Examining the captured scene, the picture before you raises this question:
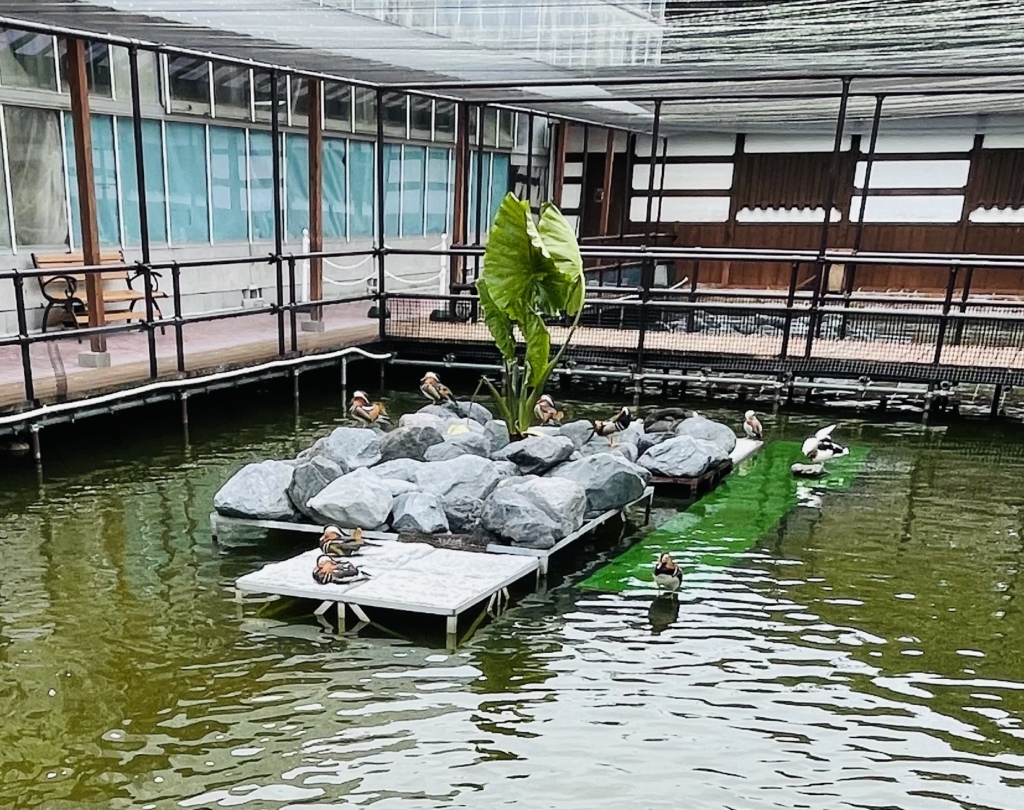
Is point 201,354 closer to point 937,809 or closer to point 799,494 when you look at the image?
point 799,494

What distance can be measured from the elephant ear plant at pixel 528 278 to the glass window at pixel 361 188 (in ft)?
22.8

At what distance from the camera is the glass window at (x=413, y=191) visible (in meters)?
13.5

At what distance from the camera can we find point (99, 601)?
163 inches

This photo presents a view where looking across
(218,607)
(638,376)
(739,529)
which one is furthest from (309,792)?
(638,376)

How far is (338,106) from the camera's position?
1187cm

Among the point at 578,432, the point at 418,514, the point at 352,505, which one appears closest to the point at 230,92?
the point at 578,432

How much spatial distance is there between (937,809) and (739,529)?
2.48m

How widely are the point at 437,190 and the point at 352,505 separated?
10.5 metres

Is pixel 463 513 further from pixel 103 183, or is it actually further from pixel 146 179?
pixel 146 179

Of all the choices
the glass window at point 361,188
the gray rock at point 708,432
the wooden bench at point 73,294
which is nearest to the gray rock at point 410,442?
the gray rock at point 708,432

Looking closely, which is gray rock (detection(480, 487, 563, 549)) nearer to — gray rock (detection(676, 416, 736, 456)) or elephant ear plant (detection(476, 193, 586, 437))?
elephant ear plant (detection(476, 193, 586, 437))

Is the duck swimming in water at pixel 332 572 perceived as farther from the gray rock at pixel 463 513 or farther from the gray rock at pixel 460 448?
the gray rock at pixel 460 448

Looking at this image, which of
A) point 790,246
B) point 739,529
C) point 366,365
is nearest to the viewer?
point 739,529

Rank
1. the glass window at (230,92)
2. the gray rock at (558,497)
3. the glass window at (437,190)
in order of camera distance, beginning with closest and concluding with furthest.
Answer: the gray rock at (558,497) → the glass window at (230,92) → the glass window at (437,190)
